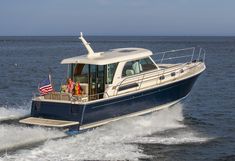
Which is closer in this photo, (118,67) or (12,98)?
(118,67)

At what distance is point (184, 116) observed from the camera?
20.2 metres

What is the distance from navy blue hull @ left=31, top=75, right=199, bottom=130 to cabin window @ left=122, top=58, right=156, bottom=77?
3.04 ft

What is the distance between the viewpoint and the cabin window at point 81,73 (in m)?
16.8

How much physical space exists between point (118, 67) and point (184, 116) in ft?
16.5

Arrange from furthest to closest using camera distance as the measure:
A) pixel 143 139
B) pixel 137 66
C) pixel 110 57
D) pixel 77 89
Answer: pixel 137 66, pixel 110 57, pixel 77 89, pixel 143 139

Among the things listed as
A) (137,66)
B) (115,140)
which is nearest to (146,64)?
(137,66)

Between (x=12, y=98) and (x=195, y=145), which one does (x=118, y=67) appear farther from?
(x=12, y=98)

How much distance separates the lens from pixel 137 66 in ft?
57.1

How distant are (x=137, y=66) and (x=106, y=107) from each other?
93.1 inches

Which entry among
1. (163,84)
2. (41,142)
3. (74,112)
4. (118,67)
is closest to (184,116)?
(163,84)

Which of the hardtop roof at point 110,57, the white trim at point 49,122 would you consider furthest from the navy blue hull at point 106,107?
the hardtop roof at point 110,57

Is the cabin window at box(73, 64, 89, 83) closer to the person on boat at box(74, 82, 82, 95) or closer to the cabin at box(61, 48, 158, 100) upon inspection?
the cabin at box(61, 48, 158, 100)

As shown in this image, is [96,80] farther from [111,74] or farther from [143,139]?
[143,139]

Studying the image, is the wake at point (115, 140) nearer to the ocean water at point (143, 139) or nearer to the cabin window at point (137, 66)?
the ocean water at point (143, 139)
